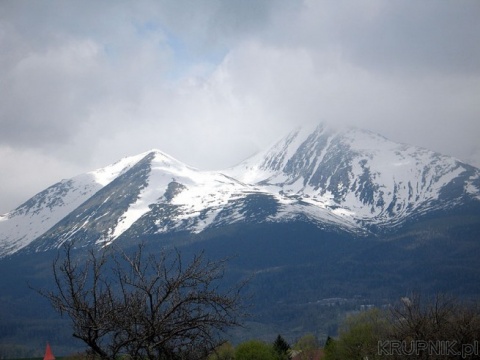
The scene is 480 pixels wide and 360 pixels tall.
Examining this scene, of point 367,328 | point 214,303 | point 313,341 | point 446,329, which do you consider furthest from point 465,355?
point 313,341

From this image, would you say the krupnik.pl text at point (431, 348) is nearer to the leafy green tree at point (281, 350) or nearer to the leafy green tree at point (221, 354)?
the leafy green tree at point (221, 354)

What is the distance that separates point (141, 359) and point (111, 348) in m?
0.83

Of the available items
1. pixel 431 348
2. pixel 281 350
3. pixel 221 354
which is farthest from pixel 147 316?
pixel 281 350

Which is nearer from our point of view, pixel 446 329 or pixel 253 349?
pixel 446 329

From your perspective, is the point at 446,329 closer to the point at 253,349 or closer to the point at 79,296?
the point at 79,296

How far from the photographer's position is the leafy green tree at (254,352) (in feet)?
280

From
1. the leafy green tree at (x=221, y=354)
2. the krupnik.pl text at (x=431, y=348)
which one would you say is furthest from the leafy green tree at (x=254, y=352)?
the krupnik.pl text at (x=431, y=348)

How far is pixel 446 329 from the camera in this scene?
4028cm

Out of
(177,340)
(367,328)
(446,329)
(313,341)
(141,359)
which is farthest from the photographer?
(313,341)

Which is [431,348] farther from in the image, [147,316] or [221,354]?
[147,316]

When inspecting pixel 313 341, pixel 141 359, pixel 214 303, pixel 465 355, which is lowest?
pixel 313 341

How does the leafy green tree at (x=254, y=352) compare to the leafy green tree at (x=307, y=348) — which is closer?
the leafy green tree at (x=254, y=352)

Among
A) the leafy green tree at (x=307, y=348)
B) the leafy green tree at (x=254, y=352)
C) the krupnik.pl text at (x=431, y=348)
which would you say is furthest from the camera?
the leafy green tree at (x=307, y=348)

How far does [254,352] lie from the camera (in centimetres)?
8644
